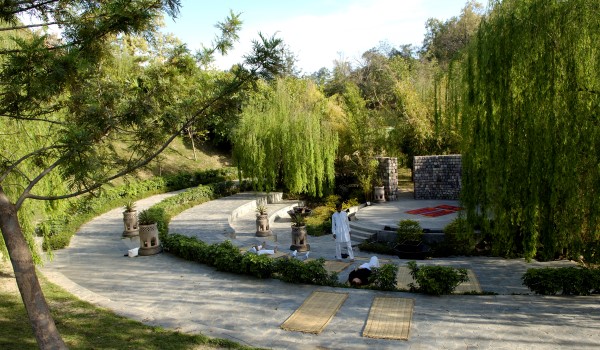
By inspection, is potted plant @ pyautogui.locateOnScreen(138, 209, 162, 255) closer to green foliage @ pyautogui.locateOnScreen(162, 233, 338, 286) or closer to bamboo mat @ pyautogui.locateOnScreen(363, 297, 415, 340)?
green foliage @ pyautogui.locateOnScreen(162, 233, 338, 286)

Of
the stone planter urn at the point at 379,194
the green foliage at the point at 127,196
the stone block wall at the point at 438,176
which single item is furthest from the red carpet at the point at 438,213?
the green foliage at the point at 127,196

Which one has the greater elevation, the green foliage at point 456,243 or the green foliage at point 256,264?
the green foliage at point 256,264

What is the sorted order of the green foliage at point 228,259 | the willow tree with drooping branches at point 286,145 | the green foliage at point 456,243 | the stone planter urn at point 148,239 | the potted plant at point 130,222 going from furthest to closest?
the willow tree with drooping branches at point 286,145 → the potted plant at point 130,222 → the green foliage at point 456,243 → the stone planter urn at point 148,239 → the green foliage at point 228,259

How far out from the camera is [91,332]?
6.60m

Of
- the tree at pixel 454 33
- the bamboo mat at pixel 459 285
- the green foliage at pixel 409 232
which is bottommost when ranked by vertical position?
the bamboo mat at pixel 459 285

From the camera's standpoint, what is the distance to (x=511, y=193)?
8812mm

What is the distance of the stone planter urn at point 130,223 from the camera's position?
14.8 meters

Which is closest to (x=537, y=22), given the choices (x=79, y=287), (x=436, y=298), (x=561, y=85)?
(x=561, y=85)

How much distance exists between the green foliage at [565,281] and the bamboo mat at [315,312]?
374 cm

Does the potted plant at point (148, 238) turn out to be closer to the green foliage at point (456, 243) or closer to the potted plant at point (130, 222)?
the potted plant at point (130, 222)

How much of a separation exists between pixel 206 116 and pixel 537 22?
6.49m

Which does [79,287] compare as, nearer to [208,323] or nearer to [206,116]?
[208,323]

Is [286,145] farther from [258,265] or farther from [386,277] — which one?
[386,277]

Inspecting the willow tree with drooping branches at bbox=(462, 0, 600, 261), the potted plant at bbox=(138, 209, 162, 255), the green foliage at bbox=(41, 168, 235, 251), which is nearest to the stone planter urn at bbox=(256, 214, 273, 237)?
the green foliage at bbox=(41, 168, 235, 251)
